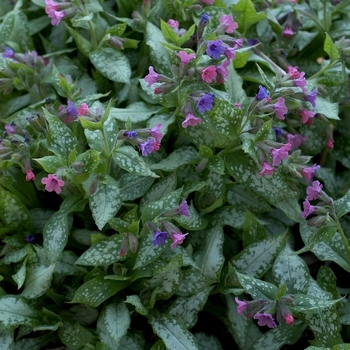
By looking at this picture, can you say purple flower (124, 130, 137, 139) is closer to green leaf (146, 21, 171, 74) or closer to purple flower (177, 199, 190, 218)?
purple flower (177, 199, 190, 218)

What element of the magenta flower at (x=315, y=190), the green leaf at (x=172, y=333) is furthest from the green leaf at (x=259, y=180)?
the green leaf at (x=172, y=333)

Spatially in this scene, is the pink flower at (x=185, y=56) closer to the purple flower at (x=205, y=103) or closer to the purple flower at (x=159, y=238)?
the purple flower at (x=205, y=103)

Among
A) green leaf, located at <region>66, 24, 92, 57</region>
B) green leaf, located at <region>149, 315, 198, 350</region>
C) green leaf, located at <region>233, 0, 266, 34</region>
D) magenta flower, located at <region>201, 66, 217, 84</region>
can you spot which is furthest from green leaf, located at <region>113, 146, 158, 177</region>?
green leaf, located at <region>233, 0, 266, 34</region>

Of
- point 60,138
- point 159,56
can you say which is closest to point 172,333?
point 60,138

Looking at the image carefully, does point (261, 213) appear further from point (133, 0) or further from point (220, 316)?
point (133, 0)

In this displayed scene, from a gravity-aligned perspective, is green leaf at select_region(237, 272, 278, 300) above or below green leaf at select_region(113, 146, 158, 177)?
below

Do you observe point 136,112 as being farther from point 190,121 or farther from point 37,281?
point 37,281

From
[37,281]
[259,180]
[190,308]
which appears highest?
[259,180]
